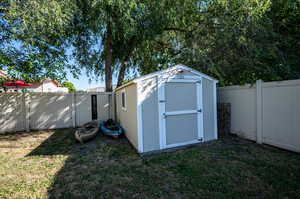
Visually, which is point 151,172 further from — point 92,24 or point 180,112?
point 92,24

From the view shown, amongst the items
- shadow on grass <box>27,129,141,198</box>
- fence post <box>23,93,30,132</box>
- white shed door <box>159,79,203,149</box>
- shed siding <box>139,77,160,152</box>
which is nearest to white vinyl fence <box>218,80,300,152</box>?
white shed door <box>159,79,203,149</box>

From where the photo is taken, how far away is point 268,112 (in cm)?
420

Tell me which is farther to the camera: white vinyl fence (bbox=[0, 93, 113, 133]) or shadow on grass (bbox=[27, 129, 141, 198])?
white vinyl fence (bbox=[0, 93, 113, 133])

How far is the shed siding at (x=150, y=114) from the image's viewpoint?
4.03 meters

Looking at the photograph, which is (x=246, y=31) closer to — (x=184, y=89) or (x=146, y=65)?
(x=184, y=89)

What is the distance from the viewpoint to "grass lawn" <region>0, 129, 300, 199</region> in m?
2.44

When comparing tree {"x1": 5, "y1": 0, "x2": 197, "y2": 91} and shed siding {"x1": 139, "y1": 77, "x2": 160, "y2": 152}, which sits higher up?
tree {"x1": 5, "y1": 0, "x2": 197, "y2": 91}

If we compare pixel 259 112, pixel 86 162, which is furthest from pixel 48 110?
pixel 259 112

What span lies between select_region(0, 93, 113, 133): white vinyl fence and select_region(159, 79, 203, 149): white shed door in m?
4.94

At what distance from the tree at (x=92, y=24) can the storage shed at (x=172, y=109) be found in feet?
13.0

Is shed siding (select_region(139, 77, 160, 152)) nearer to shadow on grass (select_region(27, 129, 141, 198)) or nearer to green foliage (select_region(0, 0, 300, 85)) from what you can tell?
shadow on grass (select_region(27, 129, 141, 198))

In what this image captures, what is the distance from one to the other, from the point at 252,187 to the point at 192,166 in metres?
1.13

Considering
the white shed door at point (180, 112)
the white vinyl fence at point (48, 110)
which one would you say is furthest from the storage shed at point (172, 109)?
the white vinyl fence at point (48, 110)

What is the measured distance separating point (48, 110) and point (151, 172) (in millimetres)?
6855
